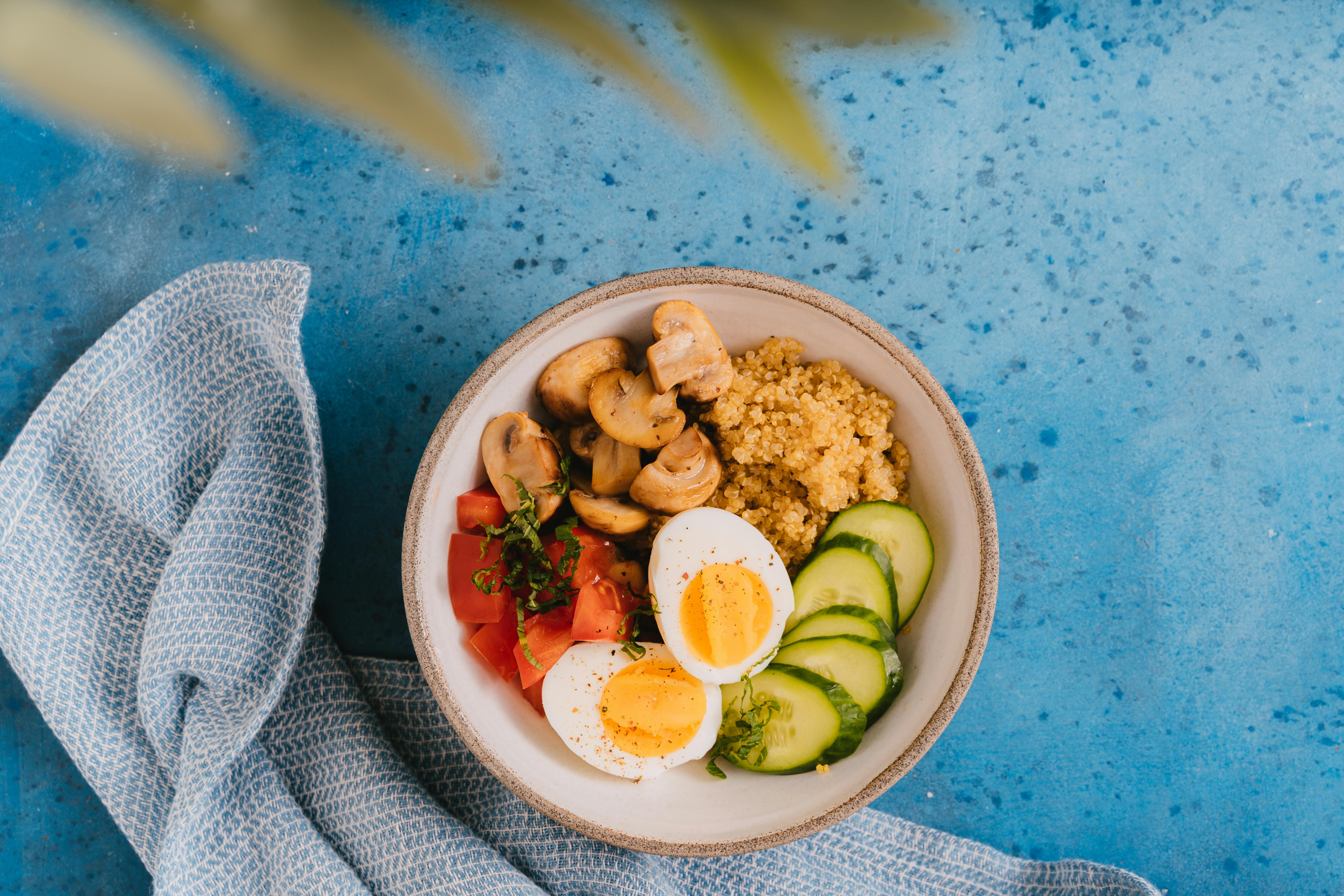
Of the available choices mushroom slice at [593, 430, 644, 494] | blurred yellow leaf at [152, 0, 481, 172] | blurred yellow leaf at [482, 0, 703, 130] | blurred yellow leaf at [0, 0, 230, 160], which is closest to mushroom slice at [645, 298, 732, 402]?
mushroom slice at [593, 430, 644, 494]

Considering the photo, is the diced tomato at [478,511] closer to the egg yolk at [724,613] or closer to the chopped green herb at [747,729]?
the egg yolk at [724,613]

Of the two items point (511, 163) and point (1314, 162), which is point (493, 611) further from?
point (1314, 162)

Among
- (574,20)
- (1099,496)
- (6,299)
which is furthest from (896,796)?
(6,299)

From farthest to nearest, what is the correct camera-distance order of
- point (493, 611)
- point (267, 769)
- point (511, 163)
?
point (511, 163) < point (267, 769) < point (493, 611)

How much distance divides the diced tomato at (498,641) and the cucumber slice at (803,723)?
0.37 meters

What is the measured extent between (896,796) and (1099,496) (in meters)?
0.71

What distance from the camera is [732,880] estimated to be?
161 centimetres

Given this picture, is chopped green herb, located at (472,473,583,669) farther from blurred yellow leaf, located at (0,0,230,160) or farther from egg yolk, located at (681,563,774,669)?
blurred yellow leaf, located at (0,0,230,160)

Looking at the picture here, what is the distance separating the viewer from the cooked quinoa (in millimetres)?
1329

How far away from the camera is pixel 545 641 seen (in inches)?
53.8

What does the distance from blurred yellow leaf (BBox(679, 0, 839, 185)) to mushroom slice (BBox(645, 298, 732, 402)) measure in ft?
1.79

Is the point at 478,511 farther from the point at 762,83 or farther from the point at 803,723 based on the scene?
the point at 762,83

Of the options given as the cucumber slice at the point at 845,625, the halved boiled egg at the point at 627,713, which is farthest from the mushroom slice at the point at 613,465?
the cucumber slice at the point at 845,625

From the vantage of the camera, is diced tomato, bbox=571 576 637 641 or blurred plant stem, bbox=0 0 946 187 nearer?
diced tomato, bbox=571 576 637 641
